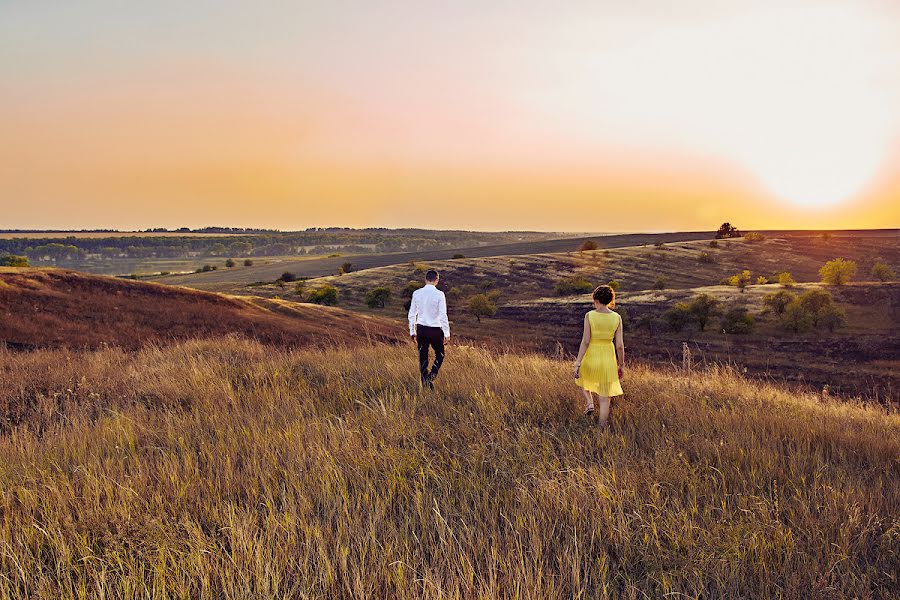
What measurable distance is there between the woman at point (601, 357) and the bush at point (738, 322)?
4438 centimetres

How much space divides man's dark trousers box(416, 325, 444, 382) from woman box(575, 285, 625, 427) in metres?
2.58

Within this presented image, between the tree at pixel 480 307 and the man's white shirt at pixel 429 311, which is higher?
the man's white shirt at pixel 429 311

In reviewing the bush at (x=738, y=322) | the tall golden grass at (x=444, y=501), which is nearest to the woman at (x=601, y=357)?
the tall golden grass at (x=444, y=501)

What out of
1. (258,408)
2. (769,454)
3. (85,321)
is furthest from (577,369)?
(85,321)

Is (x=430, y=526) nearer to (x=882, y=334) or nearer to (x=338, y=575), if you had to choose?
(x=338, y=575)

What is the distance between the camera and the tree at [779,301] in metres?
47.2

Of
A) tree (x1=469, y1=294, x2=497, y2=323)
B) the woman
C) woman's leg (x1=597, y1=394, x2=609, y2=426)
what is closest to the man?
the woman

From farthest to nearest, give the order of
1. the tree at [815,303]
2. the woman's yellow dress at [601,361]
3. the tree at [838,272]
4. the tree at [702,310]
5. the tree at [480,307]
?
the tree at [838,272], the tree at [480,307], the tree at [702,310], the tree at [815,303], the woman's yellow dress at [601,361]

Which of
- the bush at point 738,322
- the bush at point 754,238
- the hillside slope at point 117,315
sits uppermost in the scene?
the bush at point 754,238

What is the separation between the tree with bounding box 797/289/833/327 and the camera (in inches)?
1725

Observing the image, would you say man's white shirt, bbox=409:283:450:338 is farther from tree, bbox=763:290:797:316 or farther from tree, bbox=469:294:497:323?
tree, bbox=763:290:797:316

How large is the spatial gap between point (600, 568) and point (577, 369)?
3.37 m

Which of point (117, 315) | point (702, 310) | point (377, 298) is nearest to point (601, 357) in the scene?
point (117, 315)

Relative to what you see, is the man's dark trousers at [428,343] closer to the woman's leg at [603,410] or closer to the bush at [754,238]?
the woman's leg at [603,410]
